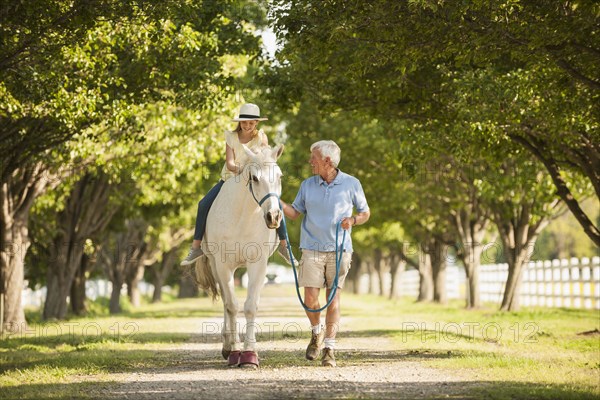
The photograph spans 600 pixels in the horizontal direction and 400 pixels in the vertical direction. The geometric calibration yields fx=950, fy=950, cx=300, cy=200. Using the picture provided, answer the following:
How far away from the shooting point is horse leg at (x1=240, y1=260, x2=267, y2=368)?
1113cm

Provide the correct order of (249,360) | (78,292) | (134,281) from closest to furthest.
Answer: (249,360), (78,292), (134,281)

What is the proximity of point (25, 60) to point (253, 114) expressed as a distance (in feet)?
17.7

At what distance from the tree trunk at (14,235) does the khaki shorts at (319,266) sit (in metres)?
13.2

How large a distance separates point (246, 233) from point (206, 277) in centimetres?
240

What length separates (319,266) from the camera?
11375 mm

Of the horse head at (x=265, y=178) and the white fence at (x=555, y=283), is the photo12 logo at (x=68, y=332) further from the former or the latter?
the white fence at (x=555, y=283)

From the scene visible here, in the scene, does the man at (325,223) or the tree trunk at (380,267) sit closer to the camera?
the man at (325,223)

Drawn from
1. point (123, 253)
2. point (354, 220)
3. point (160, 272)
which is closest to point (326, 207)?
point (354, 220)

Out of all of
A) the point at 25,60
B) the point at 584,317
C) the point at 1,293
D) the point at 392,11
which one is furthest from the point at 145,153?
the point at 392,11

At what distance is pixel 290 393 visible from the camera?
28.6 ft

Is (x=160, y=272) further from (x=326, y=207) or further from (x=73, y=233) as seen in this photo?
(x=326, y=207)

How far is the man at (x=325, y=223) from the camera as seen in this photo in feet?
37.0

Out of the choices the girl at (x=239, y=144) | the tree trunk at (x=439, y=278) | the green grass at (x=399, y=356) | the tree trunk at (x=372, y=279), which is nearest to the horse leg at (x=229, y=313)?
the green grass at (x=399, y=356)

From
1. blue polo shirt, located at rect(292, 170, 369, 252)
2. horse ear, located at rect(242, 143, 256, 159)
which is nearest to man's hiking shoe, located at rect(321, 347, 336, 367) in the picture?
blue polo shirt, located at rect(292, 170, 369, 252)
